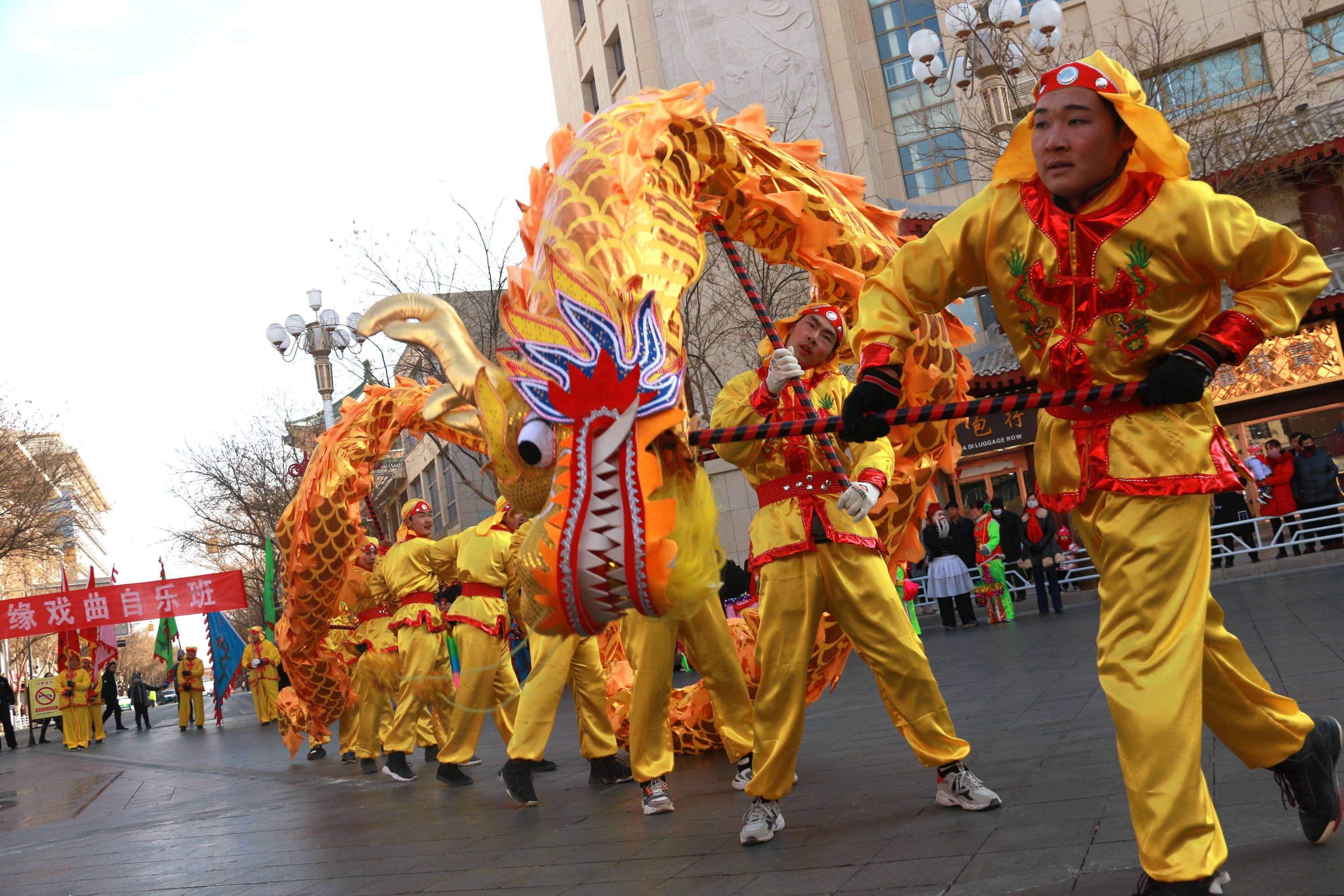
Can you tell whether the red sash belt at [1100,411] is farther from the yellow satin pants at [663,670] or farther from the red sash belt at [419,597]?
the red sash belt at [419,597]

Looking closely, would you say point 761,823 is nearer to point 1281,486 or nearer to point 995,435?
point 1281,486

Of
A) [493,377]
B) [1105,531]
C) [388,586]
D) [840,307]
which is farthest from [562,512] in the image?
[388,586]

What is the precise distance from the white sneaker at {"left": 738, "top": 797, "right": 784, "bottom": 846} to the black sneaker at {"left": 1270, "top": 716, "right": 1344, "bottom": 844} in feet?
5.53

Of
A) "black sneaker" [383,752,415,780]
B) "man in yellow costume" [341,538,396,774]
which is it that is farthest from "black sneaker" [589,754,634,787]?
"man in yellow costume" [341,538,396,774]

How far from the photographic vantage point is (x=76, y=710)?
2267 centimetres

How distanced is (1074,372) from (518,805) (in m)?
4.07

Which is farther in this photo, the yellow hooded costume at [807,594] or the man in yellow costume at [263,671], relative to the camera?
the man in yellow costume at [263,671]

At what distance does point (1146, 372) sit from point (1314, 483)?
1265 centimetres

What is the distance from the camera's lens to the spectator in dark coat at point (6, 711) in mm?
24469

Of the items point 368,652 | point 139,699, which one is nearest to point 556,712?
point 368,652

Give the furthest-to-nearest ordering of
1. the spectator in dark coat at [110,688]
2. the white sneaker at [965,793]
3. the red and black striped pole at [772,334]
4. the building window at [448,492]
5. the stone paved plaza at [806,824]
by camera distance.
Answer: the building window at [448,492], the spectator in dark coat at [110,688], the red and black striped pole at [772,334], the white sneaker at [965,793], the stone paved plaza at [806,824]

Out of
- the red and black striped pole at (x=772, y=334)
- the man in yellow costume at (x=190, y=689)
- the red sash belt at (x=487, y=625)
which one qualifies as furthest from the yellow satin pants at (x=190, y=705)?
the red and black striped pole at (x=772, y=334)

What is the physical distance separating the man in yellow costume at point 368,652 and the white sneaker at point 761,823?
17.0ft

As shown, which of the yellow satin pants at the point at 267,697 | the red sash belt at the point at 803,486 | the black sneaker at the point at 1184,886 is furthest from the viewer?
the yellow satin pants at the point at 267,697
